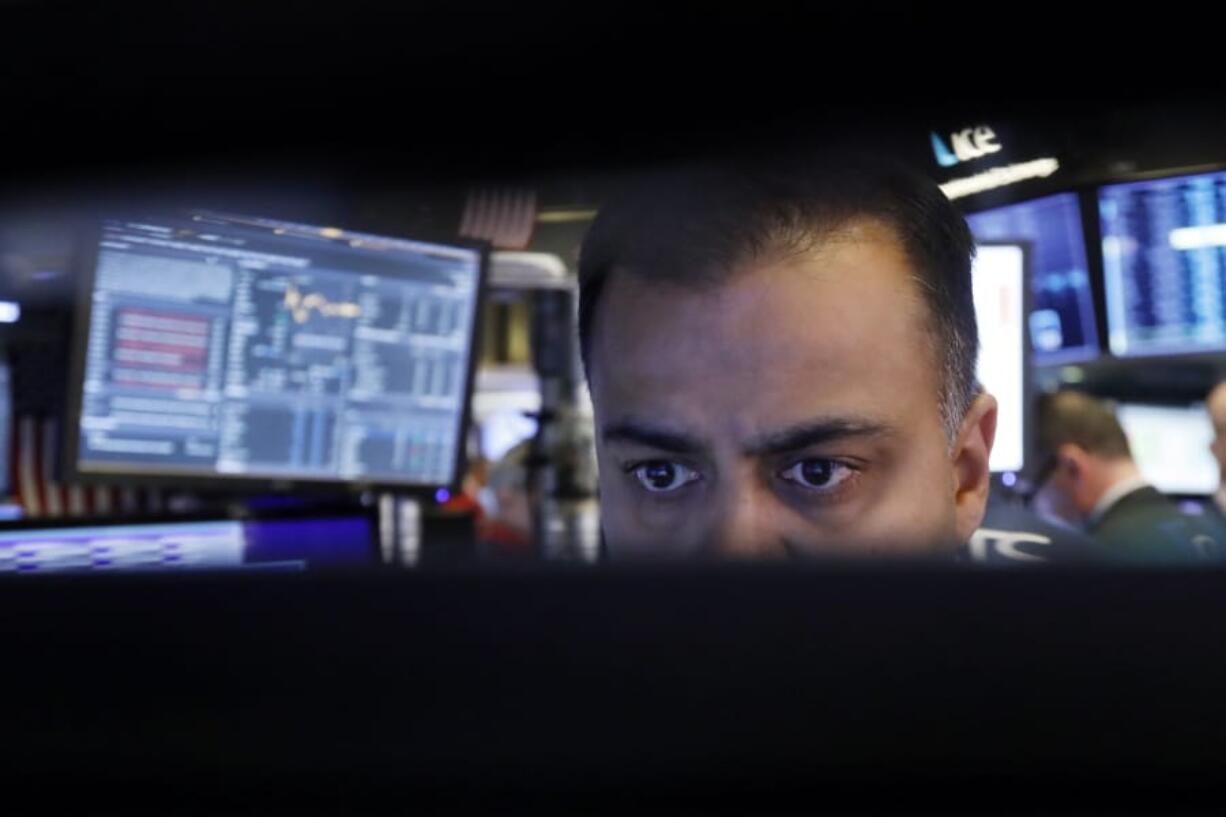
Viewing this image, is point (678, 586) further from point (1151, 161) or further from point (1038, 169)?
point (1151, 161)

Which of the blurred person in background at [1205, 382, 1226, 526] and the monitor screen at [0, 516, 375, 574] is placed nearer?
the monitor screen at [0, 516, 375, 574]

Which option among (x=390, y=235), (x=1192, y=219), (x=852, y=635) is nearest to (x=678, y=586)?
(x=852, y=635)

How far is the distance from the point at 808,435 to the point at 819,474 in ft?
0.32

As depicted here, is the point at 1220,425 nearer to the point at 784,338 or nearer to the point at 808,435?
the point at 784,338

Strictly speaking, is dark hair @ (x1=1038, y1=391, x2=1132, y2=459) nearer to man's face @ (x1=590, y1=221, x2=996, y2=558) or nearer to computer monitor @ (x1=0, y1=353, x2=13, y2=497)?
man's face @ (x1=590, y1=221, x2=996, y2=558)

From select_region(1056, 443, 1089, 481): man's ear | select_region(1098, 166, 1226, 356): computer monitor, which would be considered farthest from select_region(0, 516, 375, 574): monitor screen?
select_region(1056, 443, 1089, 481): man's ear

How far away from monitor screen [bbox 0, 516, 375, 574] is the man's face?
68 cm

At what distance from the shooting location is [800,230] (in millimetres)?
1163

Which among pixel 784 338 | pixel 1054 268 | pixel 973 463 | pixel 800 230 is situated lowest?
pixel 973 463

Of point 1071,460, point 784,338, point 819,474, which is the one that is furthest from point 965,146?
point 1071,460

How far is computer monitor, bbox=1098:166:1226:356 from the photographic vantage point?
2.34 m

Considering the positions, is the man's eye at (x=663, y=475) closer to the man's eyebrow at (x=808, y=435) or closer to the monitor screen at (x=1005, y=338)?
the man's eyebrow at (x=808, y=435)

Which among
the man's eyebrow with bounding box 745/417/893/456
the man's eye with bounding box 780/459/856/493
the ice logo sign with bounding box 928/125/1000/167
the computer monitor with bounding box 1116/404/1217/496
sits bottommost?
the man's eye with bounding box 780/459/856/493

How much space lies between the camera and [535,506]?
2406 mm
